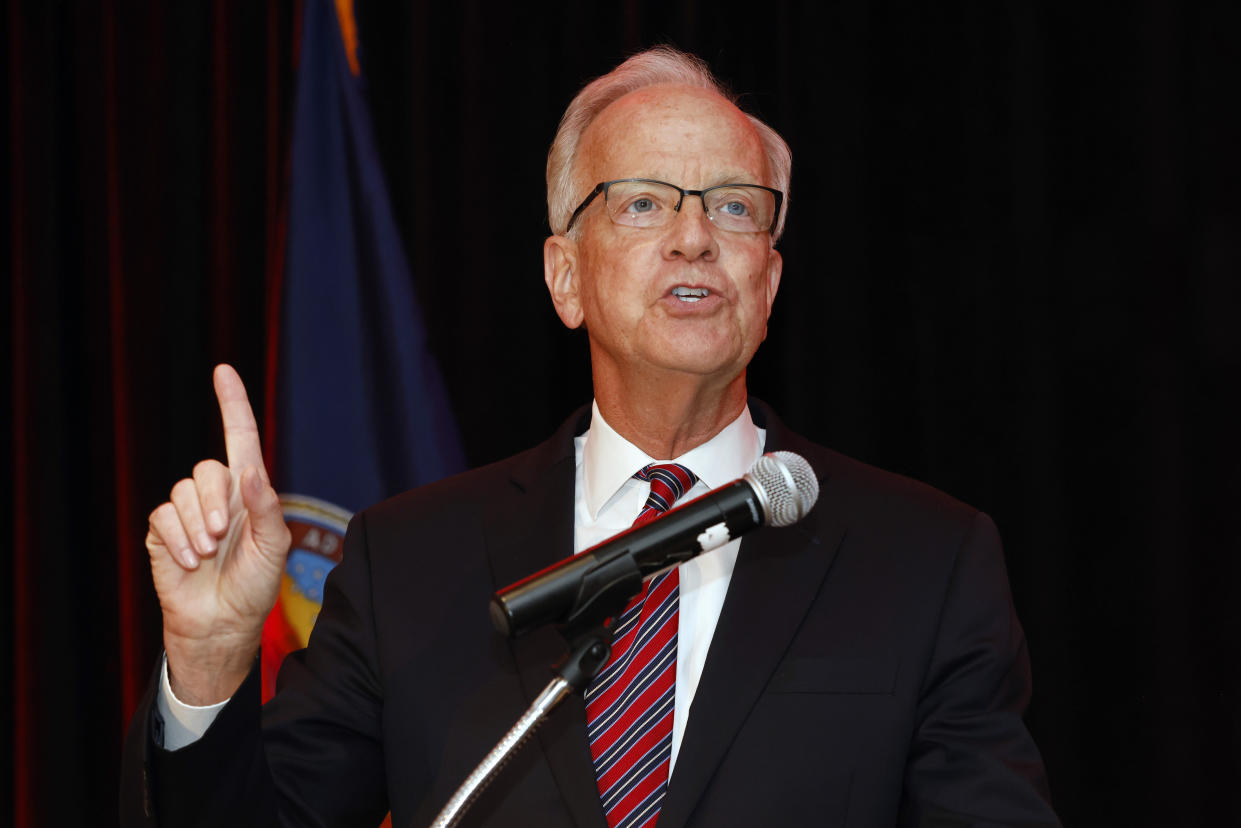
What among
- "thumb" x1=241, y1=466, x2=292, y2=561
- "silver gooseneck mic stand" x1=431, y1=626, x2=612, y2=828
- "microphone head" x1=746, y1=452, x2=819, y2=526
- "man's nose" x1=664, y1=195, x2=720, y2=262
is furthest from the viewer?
"man's nose" x1=664, y1=195, x2=720, y2=262

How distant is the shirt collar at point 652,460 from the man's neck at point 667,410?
23mm

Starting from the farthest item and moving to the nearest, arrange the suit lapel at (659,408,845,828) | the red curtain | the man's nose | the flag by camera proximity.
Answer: the red curtain, the flag, the man's nose, the suit lapel at (659,408,845,828)

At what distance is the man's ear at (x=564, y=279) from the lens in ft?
6.75

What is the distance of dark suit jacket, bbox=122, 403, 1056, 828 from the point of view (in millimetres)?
1454

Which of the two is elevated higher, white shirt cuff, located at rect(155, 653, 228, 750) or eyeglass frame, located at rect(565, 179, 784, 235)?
eyeglass frame, located at rect(565, 179, 784, 235)

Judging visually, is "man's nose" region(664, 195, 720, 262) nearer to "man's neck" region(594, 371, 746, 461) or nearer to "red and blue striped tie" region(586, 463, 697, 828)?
"man's neck" region(594, 371, 746, 461)

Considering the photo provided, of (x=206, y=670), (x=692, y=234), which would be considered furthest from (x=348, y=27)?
(x=206, y=670)

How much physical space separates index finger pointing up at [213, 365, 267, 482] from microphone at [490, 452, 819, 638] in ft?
1.43

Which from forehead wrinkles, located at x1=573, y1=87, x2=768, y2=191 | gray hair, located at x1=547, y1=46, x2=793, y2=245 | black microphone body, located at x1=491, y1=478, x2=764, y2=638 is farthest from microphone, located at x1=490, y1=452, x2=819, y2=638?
gray hair, located at x1=547, y1=46, x2=793, y2=245

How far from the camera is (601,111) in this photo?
2.01 meters

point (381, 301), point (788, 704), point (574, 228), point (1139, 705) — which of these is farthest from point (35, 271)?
point (1139, 705)

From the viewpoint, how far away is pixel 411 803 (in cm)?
157

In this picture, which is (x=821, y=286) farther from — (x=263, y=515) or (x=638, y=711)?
(x=263, y=515)

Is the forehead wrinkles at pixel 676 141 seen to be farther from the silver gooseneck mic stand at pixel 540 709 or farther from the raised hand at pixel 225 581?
the silver gooseneck mic stand at pixel 540 709
